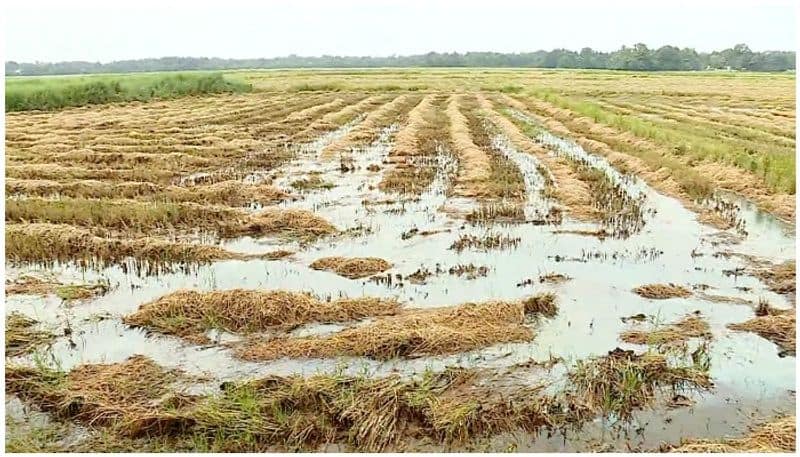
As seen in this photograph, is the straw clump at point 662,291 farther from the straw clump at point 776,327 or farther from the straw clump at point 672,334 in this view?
the straw clump at point 776,327

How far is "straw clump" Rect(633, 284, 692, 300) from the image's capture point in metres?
6.70

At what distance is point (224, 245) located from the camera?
27.5ft

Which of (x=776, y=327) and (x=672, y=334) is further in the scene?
(x=776, y=327)

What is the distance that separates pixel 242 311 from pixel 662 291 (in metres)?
4.11

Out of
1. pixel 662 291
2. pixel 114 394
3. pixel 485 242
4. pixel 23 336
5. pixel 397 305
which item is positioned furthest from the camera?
pixel 485 242

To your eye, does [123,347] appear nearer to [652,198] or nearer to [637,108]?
[652,198]

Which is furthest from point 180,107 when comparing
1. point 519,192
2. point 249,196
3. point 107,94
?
point 519,192

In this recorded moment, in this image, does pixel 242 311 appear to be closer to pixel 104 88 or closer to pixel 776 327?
pixel 776 327

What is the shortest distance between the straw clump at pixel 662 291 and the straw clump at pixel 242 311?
251cm

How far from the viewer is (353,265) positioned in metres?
7.44

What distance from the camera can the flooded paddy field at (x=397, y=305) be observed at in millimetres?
4402

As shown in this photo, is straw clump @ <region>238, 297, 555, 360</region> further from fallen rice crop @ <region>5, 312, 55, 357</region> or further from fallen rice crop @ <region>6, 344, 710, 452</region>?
fallen rice crop @ <region>5, 312, 55, 357</region>

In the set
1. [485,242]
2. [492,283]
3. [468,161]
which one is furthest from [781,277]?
[468,161]

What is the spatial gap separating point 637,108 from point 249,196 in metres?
20.3
